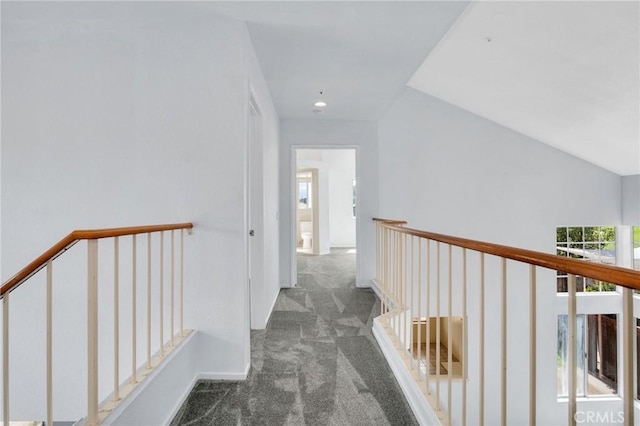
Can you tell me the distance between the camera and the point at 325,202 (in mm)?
7781

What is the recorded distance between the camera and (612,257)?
5066 mm

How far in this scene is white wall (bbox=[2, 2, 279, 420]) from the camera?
2.10 meters

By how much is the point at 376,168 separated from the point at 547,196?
98.9 inches

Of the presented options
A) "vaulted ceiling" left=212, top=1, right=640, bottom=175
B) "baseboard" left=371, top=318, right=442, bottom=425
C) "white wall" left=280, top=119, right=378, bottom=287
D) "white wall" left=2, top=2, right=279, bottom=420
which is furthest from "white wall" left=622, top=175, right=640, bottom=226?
"white wall" left=2, top=2, right=279, bottom=420

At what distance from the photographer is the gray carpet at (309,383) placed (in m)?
1.74

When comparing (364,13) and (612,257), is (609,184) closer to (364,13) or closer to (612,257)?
(612,257)

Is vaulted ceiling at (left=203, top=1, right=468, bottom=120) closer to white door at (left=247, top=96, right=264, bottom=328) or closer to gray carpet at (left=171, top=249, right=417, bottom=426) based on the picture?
white door at (left=247, top=96, right=264, bottom=328)

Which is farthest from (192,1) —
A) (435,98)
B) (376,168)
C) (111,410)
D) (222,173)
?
(435,98)

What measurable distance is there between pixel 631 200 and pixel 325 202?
532 centimetres

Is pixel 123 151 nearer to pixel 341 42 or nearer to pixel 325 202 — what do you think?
pixel 341 42

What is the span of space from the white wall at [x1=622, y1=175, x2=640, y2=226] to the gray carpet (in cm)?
415

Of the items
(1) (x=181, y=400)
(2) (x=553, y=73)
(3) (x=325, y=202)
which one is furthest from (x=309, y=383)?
(3) (x=325, y=202)

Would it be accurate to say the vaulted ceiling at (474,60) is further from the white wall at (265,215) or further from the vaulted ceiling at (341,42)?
the white wall at (265,215)

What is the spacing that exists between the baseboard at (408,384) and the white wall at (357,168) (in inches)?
71.4
